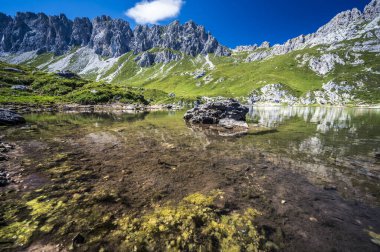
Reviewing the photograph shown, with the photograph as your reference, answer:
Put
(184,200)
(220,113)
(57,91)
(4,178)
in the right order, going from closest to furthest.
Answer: (184,200) → (4,178) → (220,113) → (57,91)


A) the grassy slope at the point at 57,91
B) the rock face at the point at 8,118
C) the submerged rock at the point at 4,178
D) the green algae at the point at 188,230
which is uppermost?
the grassy slope at the point at 57,91

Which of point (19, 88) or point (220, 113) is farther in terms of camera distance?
point (19, 88)

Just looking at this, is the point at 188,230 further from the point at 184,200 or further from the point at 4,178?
the point at 4,178

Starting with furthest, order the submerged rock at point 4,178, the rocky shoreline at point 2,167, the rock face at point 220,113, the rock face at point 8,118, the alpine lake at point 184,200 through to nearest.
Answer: the rock face at point 220,113
the rock face at point 8,118
the rocky shoreline at point 2,167
the submerged rock at point 4,178
the alpine lake at point 184,200

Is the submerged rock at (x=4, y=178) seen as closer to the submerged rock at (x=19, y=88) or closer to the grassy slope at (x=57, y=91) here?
the grassy slope at (x=57, y=91)

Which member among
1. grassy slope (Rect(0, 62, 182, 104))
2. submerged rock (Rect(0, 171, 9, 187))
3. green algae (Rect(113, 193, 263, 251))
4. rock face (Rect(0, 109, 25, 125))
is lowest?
green algae (Rect(113, 193, 263, 251))

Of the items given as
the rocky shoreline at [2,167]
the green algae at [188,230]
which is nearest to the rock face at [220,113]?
the rocky shoreline at [2,167]

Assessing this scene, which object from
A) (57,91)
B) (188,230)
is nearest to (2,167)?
(188,230)

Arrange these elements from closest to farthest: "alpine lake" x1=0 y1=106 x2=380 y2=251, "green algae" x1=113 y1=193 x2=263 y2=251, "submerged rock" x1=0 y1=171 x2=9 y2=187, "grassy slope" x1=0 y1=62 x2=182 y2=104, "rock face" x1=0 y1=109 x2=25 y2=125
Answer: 1. "green algae" x1=113 y1=193 x2=263 y2=251
2. "alpine lake" x1=0 y1=106 x2=380 y2=251
3. "submerged rock" x1=0 y1=171 x2=9 y2=187
4. "rock face" x1=0 y1=109 x2=25 y2=125
5. "grassy slope" x1=0 y1=62 x2=182 y2=104

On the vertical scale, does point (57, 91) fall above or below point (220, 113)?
above

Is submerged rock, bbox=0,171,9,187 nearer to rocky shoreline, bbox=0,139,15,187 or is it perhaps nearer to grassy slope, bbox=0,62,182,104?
rocky shoreline, bbox=0,139,15,187

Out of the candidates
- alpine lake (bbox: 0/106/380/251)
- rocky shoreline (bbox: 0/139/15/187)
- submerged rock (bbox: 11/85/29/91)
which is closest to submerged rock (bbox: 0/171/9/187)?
rocky shoreline (bbox: 0/139/15/187)

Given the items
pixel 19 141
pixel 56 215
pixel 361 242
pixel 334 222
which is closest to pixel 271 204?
pixel 334 222

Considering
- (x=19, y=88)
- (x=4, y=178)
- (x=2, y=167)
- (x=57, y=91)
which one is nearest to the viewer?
(x=4, y=178)
